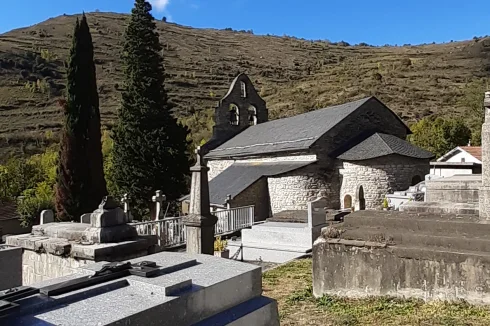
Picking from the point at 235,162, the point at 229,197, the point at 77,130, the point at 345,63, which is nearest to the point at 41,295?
the point at 229,197

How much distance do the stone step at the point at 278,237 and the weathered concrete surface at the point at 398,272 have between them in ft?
14.1

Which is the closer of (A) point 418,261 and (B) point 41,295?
(B) point 41,295

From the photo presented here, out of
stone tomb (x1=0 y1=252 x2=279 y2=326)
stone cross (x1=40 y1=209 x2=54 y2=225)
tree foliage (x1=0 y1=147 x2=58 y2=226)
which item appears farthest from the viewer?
tree foliage (x1=0 y1=147 x2=58 y2=226)

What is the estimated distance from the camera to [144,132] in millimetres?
24953

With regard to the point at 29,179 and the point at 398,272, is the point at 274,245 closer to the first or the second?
the point at 398,272

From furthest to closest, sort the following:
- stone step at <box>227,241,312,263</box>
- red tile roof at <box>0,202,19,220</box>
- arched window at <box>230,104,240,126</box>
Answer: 1. arched window at <box>230,104,240,126</box>
2. red tile roof at <box>0,202,19,220</box>
3. stone step at <box>227,241,312,263</box>

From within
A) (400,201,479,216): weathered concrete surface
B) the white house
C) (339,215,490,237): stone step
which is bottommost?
(339,215,490,237): stone step

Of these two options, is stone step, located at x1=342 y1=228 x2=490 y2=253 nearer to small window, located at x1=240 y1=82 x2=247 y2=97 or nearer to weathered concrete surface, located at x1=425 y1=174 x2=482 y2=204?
weathered concrete surface, located at x1=425 y1=174 x2=482 y2=204

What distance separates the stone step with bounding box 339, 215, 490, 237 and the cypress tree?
1869 centimetres

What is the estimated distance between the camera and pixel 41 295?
2.32 metres

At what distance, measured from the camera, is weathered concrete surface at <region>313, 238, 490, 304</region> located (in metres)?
5.31

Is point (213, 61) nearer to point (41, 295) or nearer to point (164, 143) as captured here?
point (164, 143)

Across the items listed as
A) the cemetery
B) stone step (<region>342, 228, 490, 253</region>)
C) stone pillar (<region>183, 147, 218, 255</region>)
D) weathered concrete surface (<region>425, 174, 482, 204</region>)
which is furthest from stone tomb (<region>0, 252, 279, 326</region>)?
weathered concrete surface (<region>425, 174, 482, 204</region>)

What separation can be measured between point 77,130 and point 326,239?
1748cm
